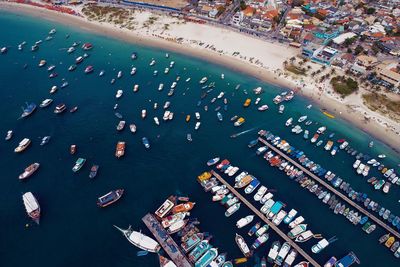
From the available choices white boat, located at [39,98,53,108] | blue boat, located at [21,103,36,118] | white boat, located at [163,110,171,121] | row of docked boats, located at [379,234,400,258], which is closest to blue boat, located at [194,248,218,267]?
row of docked boats, located at [379,234,400,258]

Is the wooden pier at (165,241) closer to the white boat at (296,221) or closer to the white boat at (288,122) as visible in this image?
the white boat at (296,221)

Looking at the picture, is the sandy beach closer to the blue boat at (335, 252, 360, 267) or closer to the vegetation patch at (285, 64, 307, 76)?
the vegetation patch at (285, 64, 307, 76)

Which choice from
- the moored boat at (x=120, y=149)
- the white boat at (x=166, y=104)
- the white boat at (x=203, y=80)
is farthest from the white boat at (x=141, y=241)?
the white boat at (x=203, y=80)

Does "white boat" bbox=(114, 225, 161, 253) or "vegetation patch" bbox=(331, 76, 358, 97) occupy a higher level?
"vegetation patch" bbox=(331, 76, 358, 97)

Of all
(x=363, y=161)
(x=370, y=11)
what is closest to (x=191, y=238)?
(x=363, y=161)

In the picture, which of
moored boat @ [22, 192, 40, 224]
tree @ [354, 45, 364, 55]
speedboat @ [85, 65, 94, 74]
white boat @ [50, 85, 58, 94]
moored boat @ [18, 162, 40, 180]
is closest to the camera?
moored boat @ [22, 192, 40, 224]

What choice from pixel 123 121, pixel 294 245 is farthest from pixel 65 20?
pixel 294 245
